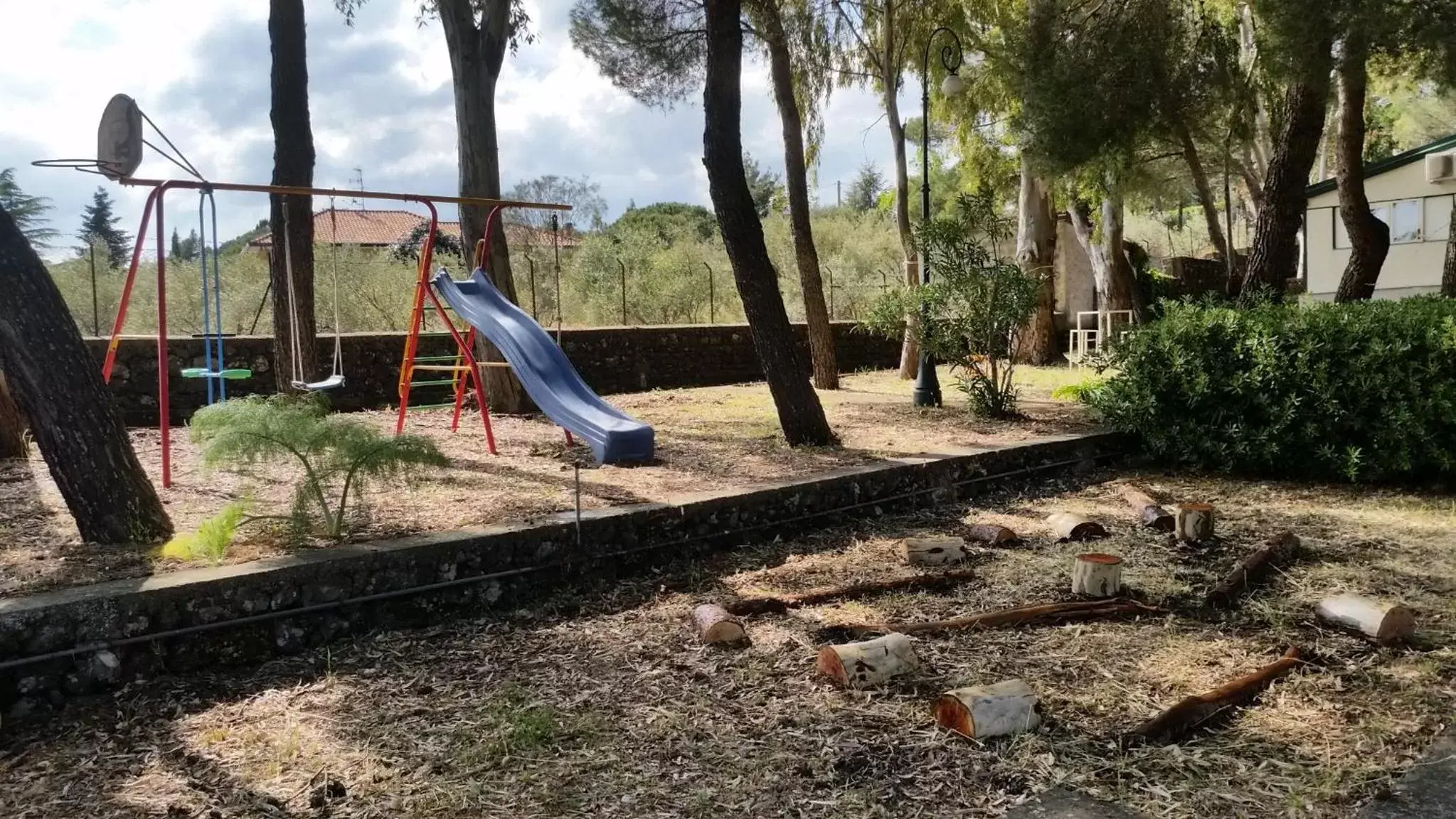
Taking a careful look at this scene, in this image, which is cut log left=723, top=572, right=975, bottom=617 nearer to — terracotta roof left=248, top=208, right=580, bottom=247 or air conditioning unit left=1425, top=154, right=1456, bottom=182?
air conditioning unit left=1425, top=154, right=1456, bottom=182

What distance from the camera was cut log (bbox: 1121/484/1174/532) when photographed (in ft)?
17.8

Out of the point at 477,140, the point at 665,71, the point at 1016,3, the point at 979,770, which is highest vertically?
the point at 1016,3

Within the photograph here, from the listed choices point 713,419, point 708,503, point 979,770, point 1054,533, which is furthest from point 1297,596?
point 713,419

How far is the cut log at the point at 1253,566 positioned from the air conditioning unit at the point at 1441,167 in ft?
41.5

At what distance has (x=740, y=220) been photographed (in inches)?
276

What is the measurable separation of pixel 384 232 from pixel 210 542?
2600 centimetres

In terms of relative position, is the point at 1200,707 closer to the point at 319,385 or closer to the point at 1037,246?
the point at 319,385

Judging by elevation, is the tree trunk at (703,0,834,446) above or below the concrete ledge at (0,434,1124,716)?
above

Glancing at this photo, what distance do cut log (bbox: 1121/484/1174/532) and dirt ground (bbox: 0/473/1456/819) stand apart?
3.04 ft

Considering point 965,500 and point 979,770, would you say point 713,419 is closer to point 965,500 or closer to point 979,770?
point 965,500

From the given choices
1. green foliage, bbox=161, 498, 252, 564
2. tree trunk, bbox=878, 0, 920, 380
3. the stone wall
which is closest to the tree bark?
tree trunk, bbox=878, 0, 920, 380

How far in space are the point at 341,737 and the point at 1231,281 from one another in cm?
1047

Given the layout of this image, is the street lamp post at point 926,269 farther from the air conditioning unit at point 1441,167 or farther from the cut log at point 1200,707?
the air conditioning unit at point 1441,167

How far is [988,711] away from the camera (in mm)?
2834
